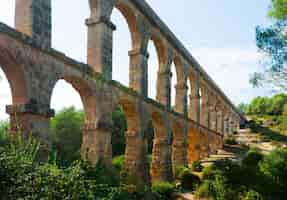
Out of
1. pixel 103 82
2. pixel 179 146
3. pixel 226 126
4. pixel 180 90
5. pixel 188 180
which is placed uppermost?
pixel 180 90

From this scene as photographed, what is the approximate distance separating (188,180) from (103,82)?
24.5 feet

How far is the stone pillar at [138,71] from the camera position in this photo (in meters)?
18.5

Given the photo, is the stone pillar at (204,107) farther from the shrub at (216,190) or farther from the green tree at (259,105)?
the green tree at (259,105)

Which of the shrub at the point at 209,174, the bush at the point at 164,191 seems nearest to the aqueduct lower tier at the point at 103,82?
the bush at the point at 164,191

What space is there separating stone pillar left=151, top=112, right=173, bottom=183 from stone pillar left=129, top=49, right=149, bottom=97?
2727 mm

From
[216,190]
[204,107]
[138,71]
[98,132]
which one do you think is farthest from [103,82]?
[204,107]

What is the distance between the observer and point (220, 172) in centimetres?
1859

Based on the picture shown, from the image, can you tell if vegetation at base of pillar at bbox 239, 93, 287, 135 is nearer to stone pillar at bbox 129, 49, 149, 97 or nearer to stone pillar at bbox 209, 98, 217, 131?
stone pillar at bbox 209, 98, 217, 131

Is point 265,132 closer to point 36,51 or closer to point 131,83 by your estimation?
point 131,83

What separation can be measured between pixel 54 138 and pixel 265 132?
1065 inches

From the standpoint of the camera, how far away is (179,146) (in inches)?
945

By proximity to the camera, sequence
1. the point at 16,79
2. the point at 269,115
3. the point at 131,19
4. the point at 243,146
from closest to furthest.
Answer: the point at 16,79 → the point at 131,19 → the point at 243,146 → the point at 269,115

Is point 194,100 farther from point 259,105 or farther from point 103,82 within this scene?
point 259,105

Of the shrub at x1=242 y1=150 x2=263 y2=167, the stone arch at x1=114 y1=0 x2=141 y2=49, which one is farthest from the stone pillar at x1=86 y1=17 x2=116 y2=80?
the shrub at x1=242 y1=150 x2=263 y2=167
